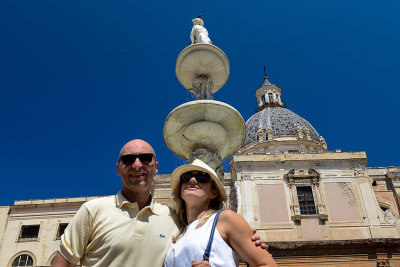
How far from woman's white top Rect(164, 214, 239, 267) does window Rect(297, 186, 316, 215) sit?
798 inches

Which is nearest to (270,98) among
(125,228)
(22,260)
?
(22,260)

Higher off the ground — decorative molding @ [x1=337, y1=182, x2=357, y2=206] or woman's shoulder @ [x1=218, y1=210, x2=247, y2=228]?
decorative molding @ [x1=337, y1=182, x2=357, y2=206]

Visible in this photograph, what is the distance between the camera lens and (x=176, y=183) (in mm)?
3205

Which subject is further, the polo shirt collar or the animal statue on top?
the animal statue on top

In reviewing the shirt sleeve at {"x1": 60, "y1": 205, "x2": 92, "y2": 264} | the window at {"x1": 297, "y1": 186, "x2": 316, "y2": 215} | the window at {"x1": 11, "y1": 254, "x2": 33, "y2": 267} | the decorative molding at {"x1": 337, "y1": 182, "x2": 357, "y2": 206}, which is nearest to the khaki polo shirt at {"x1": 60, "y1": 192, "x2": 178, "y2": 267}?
the shirt sleeve at {"x1": 60, "y1": 205, "x2": 92, "y2": 264}

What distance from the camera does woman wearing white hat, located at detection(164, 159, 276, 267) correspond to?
228 centimetres

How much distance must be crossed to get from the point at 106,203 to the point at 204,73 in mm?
4356

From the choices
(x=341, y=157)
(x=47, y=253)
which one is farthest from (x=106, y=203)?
(x=47, y=253)

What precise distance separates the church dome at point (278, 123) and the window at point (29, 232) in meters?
Result: 21.4

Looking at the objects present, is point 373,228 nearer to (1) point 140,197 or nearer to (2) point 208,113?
(2) point 208,113

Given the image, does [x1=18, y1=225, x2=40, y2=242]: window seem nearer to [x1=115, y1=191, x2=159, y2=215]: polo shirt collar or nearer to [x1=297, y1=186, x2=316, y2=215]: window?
[x1=297, y1=186, x2=316, y2=215]: window

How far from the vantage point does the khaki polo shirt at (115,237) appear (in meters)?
2.45

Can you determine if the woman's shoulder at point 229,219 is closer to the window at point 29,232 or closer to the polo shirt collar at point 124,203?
the polo shirt collar at point 124,203

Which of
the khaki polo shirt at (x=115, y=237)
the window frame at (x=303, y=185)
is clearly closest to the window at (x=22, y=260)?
the window frame at (x=303, y=185)
